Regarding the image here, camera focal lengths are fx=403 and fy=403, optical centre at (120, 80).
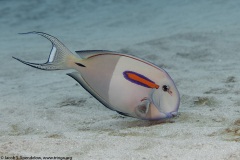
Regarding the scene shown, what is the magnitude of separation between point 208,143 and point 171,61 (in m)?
3.48

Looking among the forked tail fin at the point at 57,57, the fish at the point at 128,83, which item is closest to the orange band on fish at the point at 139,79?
the fish at the point at 128,83

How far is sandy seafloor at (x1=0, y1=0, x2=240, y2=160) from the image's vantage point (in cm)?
221

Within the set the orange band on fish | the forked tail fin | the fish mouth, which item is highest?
the forked tail fin

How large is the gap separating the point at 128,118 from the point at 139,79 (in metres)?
0.53

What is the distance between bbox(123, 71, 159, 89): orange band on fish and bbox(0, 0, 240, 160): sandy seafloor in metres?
0.29

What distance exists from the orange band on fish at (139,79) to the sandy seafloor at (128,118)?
11.5 inches

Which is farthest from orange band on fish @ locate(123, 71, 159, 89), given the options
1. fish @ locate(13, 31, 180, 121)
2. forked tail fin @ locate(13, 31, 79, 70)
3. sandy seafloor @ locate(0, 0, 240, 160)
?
forked tail fin @ locate(13, 31, 79, 70)

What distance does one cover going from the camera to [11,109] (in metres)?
3.58

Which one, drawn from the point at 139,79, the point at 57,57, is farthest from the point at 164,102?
the point at 57,57

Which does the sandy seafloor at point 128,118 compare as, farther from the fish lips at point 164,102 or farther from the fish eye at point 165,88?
the fish eye at point 165,88

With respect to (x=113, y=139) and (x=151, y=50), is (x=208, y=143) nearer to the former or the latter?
(x=113, y=139)

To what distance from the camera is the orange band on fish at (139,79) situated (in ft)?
9.03

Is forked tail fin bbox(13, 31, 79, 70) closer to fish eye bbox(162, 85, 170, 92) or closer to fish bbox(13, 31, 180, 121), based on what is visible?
fish bbox(13, 31, 180, 121)

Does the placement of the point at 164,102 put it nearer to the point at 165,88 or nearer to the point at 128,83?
the point at 165,88
